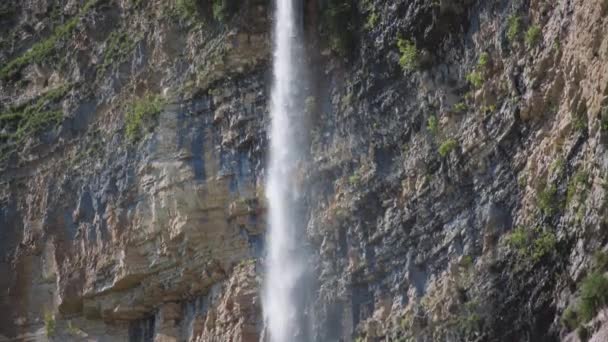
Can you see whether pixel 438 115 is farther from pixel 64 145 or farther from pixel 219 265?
pixel 64 145

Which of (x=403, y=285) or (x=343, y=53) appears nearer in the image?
(x=403, y=285)

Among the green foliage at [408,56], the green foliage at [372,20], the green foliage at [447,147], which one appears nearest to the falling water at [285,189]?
the green foliage at [372,20]

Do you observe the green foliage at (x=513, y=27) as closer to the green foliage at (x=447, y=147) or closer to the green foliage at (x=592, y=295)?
the green foliage at (x=447, y=147)

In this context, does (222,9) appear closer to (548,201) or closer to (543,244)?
(548,201)

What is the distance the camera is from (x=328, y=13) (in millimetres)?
21109

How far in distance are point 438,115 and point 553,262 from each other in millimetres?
3612

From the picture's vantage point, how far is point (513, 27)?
18016 mm

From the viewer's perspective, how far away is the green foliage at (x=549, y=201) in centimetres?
1661

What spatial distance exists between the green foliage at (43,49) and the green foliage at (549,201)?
12.8 metres

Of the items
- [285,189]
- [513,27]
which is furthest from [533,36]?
[285,189]

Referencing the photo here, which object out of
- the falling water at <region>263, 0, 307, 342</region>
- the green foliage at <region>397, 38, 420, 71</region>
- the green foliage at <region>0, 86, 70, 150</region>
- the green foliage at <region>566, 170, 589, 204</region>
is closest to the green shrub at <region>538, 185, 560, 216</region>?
the green foliage at <region>566, 170, 589, 204</region>

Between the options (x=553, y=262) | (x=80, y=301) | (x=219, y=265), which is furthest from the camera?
(x=80, y=301)

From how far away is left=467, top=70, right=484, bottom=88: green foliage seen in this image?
1844 centimetres

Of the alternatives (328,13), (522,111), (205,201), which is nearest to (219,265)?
(205,201)
